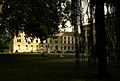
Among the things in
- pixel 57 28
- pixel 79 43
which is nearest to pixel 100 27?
pixel 79 43

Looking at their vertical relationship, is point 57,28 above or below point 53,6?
below

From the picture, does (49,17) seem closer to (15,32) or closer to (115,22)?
(15,32)

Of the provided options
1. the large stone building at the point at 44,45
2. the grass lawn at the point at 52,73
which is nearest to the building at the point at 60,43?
the large stone building at the point at 44,45

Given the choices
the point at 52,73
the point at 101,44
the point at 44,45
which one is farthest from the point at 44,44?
the point at 101,44

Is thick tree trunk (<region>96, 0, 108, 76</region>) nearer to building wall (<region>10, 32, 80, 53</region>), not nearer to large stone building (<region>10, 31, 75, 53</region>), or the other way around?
large stone building (<region>10, 31, 75, 53</region>)

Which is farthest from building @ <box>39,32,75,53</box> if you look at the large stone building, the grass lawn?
the grass lawn

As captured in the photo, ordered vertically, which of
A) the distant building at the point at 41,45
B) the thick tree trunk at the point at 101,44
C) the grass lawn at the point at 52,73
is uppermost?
the distant building at the point at 41,45

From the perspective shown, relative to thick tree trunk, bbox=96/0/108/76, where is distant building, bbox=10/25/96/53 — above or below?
above

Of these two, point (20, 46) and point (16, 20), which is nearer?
point (16, 20)

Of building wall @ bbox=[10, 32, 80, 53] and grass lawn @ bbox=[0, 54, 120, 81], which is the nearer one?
grass lawn @ bbox=[0, 54, 120, 81]

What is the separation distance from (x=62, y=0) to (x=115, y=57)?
20.5 metres

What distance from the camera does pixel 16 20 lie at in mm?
30422

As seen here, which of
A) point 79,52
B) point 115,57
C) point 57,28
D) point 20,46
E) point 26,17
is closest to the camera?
point 115,57

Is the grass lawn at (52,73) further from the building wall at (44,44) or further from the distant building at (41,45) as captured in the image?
the building wall at (44,44)
